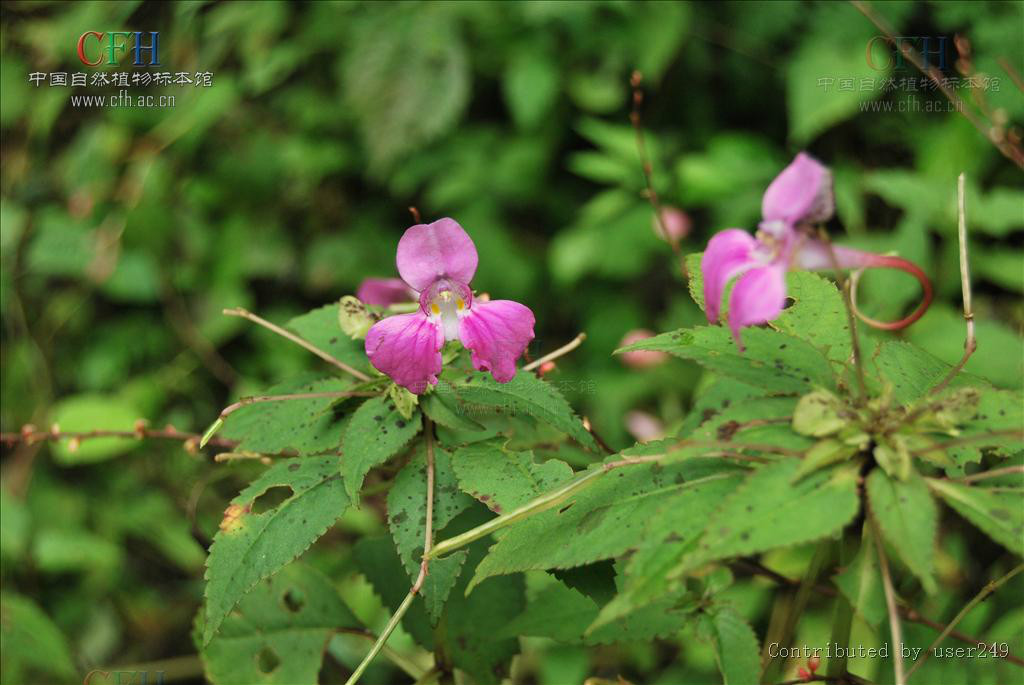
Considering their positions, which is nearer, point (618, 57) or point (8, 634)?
point (8, 634)

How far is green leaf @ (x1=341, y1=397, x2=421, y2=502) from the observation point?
66 cm

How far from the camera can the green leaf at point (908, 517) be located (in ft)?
1.71

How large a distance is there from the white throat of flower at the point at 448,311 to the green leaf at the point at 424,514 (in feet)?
0.31

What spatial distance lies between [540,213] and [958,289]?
37.8 inches

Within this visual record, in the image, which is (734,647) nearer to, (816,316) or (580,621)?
(580,621)

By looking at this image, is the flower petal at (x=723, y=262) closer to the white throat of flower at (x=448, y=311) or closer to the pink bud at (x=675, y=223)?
the white throat of flower at (x=448, y=311)

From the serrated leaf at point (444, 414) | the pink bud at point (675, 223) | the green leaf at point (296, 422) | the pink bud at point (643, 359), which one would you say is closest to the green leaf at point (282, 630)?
the green leaf at point (296, 422)

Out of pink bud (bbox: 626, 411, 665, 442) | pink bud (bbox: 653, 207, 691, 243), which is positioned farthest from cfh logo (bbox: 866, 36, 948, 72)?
pink bud (bbox: 626, 411, 665, 442)

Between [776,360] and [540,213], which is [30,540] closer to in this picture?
[540,213]

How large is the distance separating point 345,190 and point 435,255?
1657mm

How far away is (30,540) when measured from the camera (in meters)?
1.88

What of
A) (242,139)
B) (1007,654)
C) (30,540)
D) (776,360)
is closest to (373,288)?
(776,360)

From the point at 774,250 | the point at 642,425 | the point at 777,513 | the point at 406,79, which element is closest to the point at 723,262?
the point at 774,250

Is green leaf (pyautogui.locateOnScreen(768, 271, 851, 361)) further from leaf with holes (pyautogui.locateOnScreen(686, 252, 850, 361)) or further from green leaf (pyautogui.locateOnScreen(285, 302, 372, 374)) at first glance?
green leaf (pyautogui.locateOnScreen(285, 302, 372, 374))
